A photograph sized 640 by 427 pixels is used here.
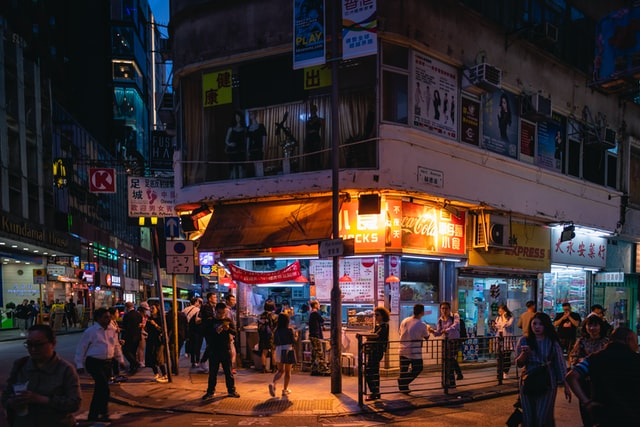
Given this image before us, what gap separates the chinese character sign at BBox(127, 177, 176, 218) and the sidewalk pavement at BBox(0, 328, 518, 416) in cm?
406

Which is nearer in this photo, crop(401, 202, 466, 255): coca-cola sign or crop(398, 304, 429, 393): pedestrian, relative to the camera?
crop(398, 304, 429, 393): pedestrian

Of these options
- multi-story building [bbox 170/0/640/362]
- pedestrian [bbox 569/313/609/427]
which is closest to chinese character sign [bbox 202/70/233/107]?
multi-story building [bbox 170/0/640/362]

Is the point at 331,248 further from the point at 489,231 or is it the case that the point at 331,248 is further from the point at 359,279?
the point at 489,231

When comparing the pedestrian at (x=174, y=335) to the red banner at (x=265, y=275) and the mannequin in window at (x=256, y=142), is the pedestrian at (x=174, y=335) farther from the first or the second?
the mannequin in window at (x=256, y=142)

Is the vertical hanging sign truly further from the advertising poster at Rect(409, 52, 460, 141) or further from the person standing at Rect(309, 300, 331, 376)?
the person standing at Rect(309, 300, 331, 376)

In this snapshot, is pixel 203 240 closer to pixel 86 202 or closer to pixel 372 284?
pixel 372 284

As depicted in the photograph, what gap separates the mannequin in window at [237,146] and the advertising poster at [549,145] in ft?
30.3

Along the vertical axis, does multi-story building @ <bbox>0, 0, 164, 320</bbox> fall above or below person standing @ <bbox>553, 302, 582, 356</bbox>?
above

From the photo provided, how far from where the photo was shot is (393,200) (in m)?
12.6

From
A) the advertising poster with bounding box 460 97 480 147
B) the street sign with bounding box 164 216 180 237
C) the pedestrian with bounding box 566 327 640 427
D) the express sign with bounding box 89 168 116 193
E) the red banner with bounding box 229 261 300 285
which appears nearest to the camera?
the pedestrian with bounding box 566 327 640 427

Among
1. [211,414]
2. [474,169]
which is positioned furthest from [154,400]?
[474,169]

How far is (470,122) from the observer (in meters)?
14.2

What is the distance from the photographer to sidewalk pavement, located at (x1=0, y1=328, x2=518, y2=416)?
9320mm

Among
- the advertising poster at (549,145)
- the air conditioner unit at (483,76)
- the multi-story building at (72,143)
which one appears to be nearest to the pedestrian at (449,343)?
the air conditioner unit at (483,76)
